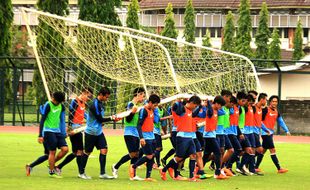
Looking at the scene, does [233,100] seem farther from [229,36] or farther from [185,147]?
[229,36]

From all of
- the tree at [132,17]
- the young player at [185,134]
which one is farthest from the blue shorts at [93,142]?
the tree at [132,17]

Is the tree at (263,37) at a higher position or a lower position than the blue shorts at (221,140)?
higher

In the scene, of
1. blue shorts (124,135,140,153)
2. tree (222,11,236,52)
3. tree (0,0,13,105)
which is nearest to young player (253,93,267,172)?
blue shorts (124,135,140,153)

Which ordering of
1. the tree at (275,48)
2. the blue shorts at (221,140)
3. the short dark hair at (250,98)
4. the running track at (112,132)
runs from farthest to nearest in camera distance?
the tree at (275,48) → the running track at (112,132) → the short dark hair at (250,98) → the blue shorts at (221,140)

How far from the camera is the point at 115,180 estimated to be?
62.5ft

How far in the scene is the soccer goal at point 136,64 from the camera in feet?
75.3

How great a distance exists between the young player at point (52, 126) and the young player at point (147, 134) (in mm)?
1431

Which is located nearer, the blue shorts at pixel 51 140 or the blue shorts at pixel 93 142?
the blue shorts at pixel 51 140

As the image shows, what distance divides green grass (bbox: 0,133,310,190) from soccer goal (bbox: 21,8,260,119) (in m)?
1.72

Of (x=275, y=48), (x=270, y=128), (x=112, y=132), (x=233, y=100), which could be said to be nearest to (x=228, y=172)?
(x=233, y=100)

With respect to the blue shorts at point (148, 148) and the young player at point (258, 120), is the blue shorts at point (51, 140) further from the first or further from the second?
the young player at point (258, 120)

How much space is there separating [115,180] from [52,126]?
1530 mm

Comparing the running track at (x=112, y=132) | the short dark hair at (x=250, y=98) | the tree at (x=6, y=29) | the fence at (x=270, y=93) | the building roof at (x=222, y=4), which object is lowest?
the running track at (x=112, y=132)

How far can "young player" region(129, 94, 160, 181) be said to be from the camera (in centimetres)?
1912
